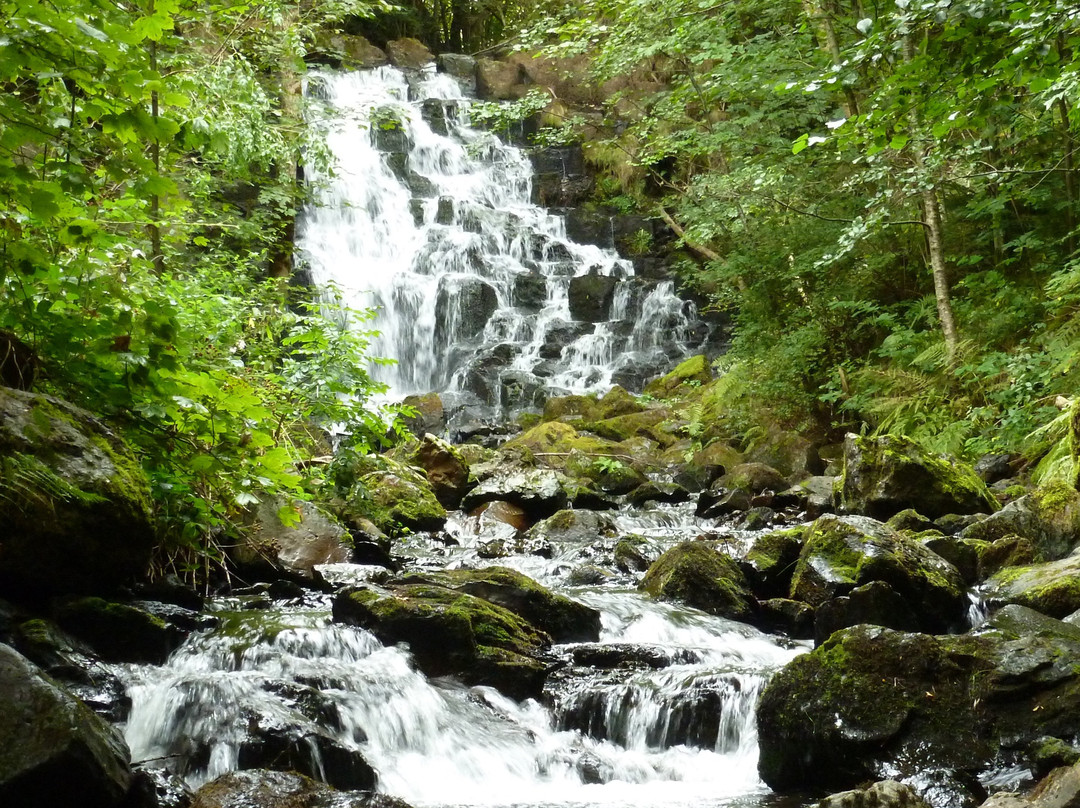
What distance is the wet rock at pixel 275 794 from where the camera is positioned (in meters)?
3.27

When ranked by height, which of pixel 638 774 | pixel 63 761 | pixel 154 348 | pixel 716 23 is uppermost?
pixel 716 23

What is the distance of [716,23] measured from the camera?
40.4 ft

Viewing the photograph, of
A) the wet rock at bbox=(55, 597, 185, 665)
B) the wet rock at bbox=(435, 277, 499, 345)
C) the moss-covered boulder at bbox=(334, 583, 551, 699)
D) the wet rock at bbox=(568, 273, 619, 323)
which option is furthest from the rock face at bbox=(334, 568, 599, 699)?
the wet rock at bbox=(568, 273, 619, 323)

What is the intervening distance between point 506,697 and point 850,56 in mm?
4112

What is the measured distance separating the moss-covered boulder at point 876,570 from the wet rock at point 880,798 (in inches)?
99.1

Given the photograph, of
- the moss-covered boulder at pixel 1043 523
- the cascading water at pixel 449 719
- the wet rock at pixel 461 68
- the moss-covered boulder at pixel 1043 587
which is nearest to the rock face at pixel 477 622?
the cascading water at pixel 449 719

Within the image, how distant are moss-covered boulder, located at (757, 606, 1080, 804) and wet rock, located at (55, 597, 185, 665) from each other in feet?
11.0

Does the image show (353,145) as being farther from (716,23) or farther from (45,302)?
(45,302)

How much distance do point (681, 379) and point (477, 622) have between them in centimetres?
1236

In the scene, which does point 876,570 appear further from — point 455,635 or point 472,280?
point 472,280

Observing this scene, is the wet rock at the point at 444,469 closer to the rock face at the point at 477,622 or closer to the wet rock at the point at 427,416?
the wet rock at the point at 427,416

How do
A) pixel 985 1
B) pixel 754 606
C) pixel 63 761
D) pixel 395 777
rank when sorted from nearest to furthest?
pixel 63 761 → pixel 985 1 → pixel 395 777 → pixel 754 606

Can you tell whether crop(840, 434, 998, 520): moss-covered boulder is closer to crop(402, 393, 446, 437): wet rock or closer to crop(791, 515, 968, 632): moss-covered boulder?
crop(791, 515, 968, 632): moss-covered boulder

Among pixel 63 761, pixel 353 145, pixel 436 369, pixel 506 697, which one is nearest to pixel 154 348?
pixel 63 761
